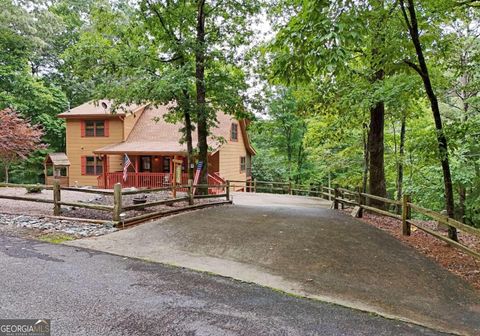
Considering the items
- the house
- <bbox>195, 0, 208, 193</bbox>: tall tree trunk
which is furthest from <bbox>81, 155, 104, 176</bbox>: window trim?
<bbox>195, 0, 208, 193</bbox>: tall tree trunk

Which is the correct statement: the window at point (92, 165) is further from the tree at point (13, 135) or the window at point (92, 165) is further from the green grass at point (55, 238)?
the green grass at point (55, 238)

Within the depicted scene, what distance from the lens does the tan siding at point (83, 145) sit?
2164 cm

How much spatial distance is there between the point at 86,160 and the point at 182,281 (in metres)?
20.4

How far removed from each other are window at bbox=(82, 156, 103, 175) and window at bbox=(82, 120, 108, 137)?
5.18 ft

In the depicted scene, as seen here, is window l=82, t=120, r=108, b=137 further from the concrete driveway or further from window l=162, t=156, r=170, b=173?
the concrete driveway

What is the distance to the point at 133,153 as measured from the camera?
19.6 m

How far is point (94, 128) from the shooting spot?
71.9ft

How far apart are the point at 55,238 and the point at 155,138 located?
15503 millimetres

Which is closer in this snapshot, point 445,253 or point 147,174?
point 445,253

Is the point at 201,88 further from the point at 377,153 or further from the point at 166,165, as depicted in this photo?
the point at 166,165

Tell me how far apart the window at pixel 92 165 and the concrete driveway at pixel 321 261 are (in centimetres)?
1578

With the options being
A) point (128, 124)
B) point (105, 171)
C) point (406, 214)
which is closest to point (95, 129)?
point (128, 124)

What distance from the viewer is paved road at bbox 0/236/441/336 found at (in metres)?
3.25

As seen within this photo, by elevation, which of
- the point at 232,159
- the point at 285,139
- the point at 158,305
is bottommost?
the point at 158,305
